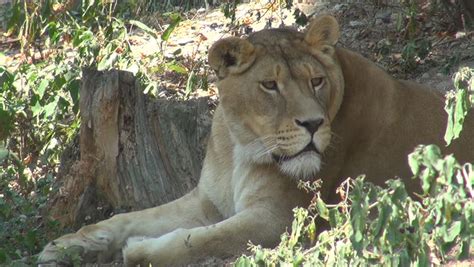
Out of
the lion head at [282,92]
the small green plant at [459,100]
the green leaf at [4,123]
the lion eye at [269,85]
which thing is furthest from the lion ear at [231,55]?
the green leaf at [4,123]

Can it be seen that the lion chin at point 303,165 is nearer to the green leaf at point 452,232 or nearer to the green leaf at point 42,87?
the green leaf at point 452,232

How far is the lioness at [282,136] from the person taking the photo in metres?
5.02

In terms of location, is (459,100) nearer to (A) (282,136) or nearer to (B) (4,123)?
(A) (282,136)

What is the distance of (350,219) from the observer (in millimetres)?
3455

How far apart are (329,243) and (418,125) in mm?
2012

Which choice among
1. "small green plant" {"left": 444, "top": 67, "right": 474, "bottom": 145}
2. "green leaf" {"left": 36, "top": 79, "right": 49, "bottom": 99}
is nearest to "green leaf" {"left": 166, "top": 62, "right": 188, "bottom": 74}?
"green leaf" {"left": 36, "top": 79, "right": 49, "bottom": 99}

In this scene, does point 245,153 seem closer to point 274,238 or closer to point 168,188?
point 274,238

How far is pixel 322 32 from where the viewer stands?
525 centimetres

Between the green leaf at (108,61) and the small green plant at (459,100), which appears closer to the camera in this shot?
the small green plant at (459,100)

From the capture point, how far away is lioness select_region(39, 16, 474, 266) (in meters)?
5.02

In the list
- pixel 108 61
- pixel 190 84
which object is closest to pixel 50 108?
pixel 108 61

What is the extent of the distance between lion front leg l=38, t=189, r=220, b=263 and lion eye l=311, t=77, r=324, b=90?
3.45ft

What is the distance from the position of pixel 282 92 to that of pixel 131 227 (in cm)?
128

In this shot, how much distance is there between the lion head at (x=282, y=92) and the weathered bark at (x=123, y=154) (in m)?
1.22
